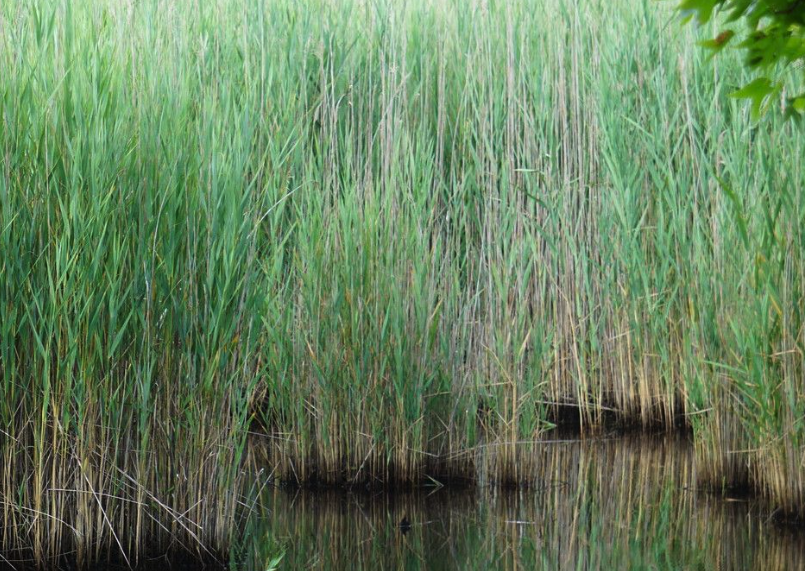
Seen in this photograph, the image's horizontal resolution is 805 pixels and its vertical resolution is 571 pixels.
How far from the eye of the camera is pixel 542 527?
11.0ft

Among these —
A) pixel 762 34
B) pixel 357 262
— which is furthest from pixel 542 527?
pixel 762 34

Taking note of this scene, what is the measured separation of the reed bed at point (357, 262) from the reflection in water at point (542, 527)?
0.54 feet

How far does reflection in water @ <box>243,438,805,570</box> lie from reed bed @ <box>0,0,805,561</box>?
0.54 feet

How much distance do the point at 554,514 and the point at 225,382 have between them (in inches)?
49.2

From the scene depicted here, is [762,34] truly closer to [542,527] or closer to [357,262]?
[542,527]

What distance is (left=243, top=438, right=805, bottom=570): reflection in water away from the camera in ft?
10.2

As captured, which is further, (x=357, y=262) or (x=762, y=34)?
(x=357, y=262)

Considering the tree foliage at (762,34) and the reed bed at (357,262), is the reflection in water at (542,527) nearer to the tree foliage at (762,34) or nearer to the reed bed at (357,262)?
the reed bed at (357,262)

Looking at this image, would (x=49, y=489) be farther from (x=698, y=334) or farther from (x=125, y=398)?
(x=698, y=334)

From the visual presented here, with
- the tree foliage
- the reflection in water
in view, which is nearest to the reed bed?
the reflection in water

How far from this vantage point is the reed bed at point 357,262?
2791 millimetres

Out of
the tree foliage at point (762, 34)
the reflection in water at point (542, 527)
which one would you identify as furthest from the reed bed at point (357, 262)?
the tree foliage at point (762, 34)

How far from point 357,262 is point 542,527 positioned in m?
1.11

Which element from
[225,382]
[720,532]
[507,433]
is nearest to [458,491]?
[507,433]
